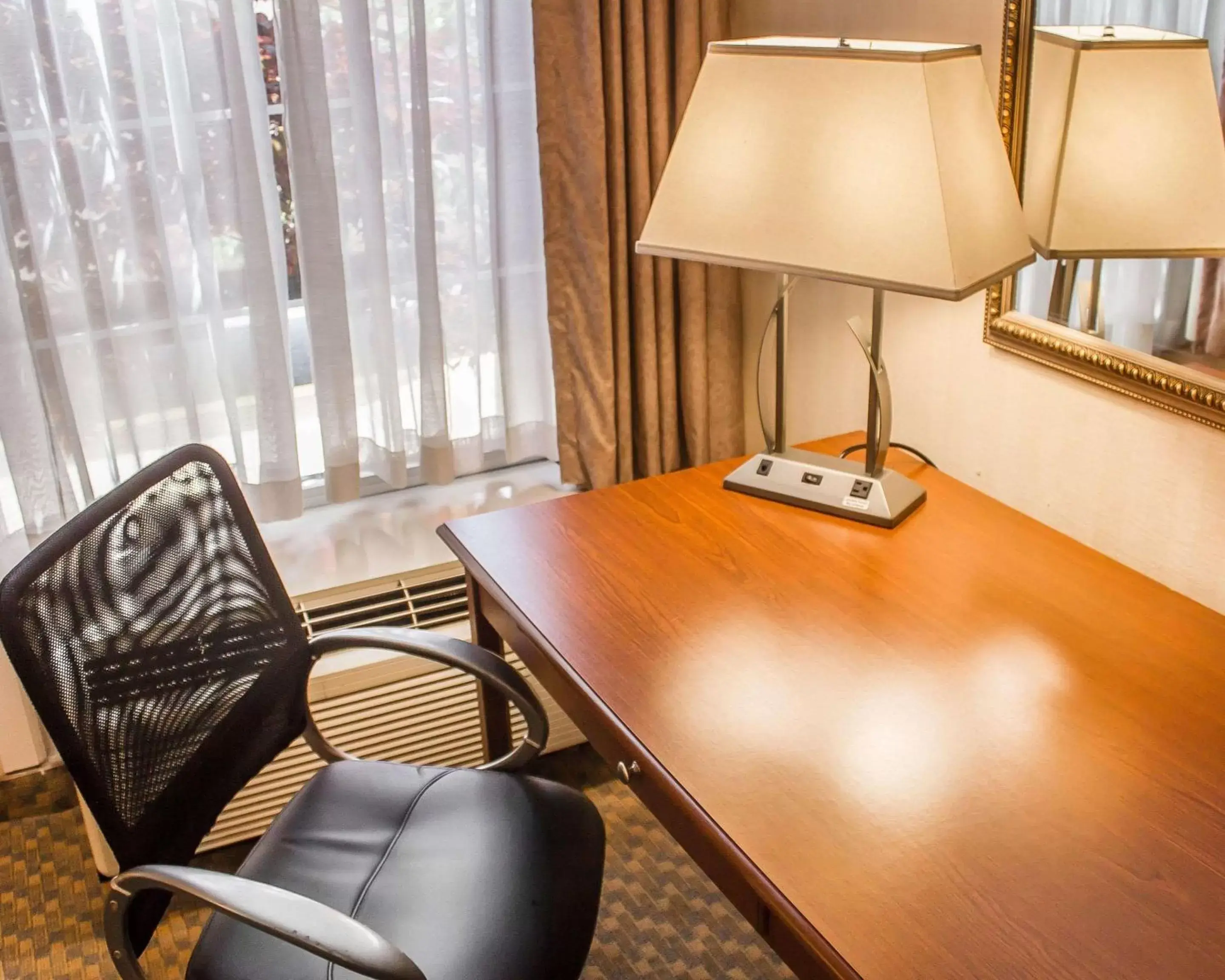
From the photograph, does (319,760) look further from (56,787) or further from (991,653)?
(991,653)

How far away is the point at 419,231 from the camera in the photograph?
7.30 ft

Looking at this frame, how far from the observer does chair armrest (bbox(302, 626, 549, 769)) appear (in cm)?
156

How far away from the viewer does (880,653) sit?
1.45 meters

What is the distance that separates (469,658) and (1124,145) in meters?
1.05

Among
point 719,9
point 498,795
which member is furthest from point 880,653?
point 719,9

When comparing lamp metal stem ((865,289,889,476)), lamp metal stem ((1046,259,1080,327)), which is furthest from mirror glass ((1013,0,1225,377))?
lamp metal stem ((865,289,889,476))

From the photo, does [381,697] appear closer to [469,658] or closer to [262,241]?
[469,658]

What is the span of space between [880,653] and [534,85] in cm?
127

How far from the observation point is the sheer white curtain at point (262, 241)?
1.96 meters

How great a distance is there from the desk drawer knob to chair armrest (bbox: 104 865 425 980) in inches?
12.3

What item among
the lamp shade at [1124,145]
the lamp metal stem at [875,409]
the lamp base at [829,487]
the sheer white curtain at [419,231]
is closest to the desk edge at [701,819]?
the lamp base at [829,487]

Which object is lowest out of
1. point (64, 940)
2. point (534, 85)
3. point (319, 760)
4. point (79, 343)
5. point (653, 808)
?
point (64, 940)

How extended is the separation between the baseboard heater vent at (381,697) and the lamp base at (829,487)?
65cm

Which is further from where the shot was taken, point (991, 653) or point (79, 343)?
point (79, 343)
